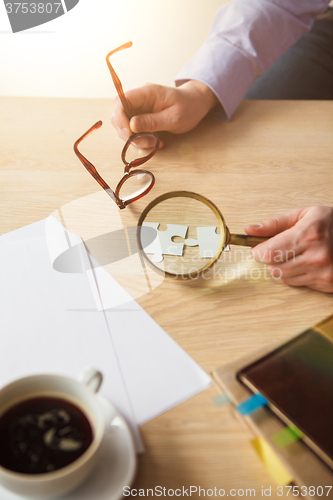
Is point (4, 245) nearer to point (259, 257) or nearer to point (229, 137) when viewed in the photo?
point (259, 257)

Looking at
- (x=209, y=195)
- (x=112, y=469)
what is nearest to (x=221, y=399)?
(x=112, y=469)

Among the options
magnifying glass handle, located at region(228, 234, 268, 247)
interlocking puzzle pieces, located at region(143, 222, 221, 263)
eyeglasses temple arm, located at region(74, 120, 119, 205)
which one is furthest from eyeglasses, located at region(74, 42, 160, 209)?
magnifying glass handle, located at region(228, 234, 268, 247)

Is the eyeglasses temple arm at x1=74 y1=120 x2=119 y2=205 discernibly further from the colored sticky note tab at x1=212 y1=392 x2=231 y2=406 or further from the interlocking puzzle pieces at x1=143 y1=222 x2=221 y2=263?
the colored sticky note tab at x1=212 y1=392 x2=231 y2=406

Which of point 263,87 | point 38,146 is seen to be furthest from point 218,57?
point 38,146

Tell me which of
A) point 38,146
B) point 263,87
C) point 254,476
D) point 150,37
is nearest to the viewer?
point 254,476

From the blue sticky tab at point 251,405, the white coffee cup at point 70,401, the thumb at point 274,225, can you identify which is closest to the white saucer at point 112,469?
the white coffee cup at point 70,401

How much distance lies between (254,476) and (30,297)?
382 mm

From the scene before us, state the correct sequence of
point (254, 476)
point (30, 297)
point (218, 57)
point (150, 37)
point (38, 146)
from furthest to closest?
point (150, 37)
point (218, 57)
point (38, 146)
point (30, 297)
point (254, 476)

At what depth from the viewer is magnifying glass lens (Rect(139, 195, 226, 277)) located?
23.2 inches

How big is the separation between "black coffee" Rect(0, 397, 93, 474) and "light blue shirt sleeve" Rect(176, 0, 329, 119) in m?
0.76

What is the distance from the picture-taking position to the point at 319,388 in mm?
411

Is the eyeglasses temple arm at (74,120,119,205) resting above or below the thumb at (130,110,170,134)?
below

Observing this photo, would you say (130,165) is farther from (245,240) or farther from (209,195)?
(245,240)

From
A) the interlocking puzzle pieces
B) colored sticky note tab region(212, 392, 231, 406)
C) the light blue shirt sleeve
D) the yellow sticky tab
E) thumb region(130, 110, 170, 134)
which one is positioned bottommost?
the yellow sticky tab
